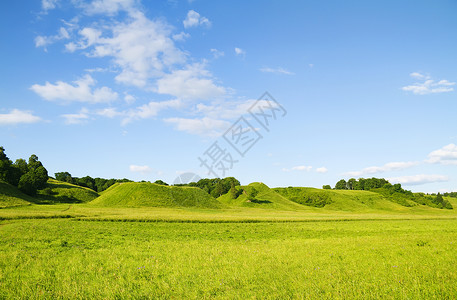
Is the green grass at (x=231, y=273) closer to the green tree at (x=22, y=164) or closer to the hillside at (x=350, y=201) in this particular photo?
the green tree at (x=22, y=164)

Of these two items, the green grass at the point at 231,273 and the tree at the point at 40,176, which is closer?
the green grass at the point at 231,273

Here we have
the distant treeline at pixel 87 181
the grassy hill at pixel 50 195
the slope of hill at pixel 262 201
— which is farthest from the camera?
the distant treeline at pixel 87 181

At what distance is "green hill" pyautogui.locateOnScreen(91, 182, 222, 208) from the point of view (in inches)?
3716

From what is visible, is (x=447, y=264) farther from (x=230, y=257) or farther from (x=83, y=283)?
(x=83, y=283)

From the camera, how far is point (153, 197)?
100438 mm

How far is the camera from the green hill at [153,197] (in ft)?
310

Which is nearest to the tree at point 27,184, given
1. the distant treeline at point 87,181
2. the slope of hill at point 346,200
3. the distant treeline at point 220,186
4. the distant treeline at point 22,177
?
the distant treeline at point 22,177

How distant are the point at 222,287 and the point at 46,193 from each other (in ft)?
378

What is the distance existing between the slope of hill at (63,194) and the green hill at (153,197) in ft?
31.3

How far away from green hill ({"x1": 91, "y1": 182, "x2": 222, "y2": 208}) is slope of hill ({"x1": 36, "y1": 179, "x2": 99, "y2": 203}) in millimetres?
9531

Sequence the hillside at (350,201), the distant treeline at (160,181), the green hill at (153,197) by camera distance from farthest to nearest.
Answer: the distant treeline at (160,181) < the hillside at (350,201) < the green hill at (153,197)

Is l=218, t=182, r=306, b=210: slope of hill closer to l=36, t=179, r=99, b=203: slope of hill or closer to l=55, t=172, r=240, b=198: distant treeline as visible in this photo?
l=55, t=172, r=240, b=198: distant treeline

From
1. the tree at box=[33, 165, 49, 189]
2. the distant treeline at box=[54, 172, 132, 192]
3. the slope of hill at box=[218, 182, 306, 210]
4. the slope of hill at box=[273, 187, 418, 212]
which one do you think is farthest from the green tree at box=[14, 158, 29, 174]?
the slope of hill at box=[273, 187, 418, 212]

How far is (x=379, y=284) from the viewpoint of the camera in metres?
9.75
